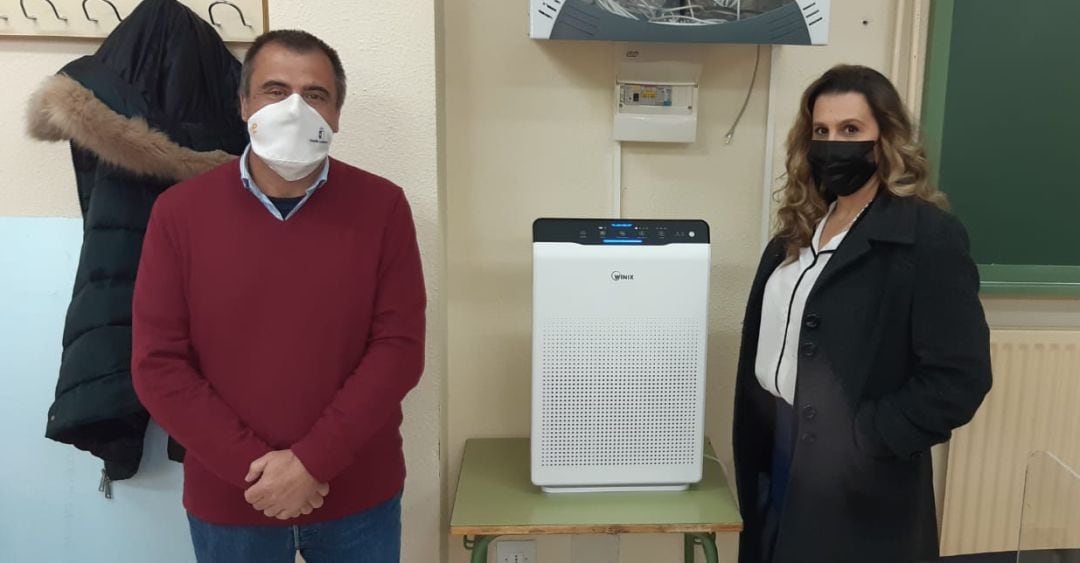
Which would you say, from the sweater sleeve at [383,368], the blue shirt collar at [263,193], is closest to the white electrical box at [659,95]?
the sweater sleeve at [383,368]

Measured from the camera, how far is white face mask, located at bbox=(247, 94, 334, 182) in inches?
51.3

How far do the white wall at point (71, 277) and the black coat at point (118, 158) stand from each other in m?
0.24

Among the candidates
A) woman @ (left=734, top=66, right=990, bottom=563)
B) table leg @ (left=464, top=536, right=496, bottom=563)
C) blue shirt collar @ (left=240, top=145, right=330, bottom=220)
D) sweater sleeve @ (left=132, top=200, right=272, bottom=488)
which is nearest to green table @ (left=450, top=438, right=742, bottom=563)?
table leg @ (left=464, top=536, right=496, bottom=563)

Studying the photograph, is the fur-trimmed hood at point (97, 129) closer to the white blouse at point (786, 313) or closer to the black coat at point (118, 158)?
the black coat at point (118, 158)

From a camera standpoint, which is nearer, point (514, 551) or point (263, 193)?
point (263, 193)

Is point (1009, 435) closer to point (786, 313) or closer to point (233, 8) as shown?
point (786, 313)

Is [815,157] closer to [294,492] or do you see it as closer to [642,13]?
[642,13]

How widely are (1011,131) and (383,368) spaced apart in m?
1.72

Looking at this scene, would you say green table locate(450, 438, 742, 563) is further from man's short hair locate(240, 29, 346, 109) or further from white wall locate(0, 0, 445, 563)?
man's short hair locate(240, 29, 346, 109)

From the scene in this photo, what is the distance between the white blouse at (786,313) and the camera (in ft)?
4.94

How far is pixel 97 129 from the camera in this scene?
143cm

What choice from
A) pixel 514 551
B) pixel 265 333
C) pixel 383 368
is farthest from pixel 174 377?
pixel 514 551

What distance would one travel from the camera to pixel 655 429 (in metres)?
1.70

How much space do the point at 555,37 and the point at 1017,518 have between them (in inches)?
70.6
